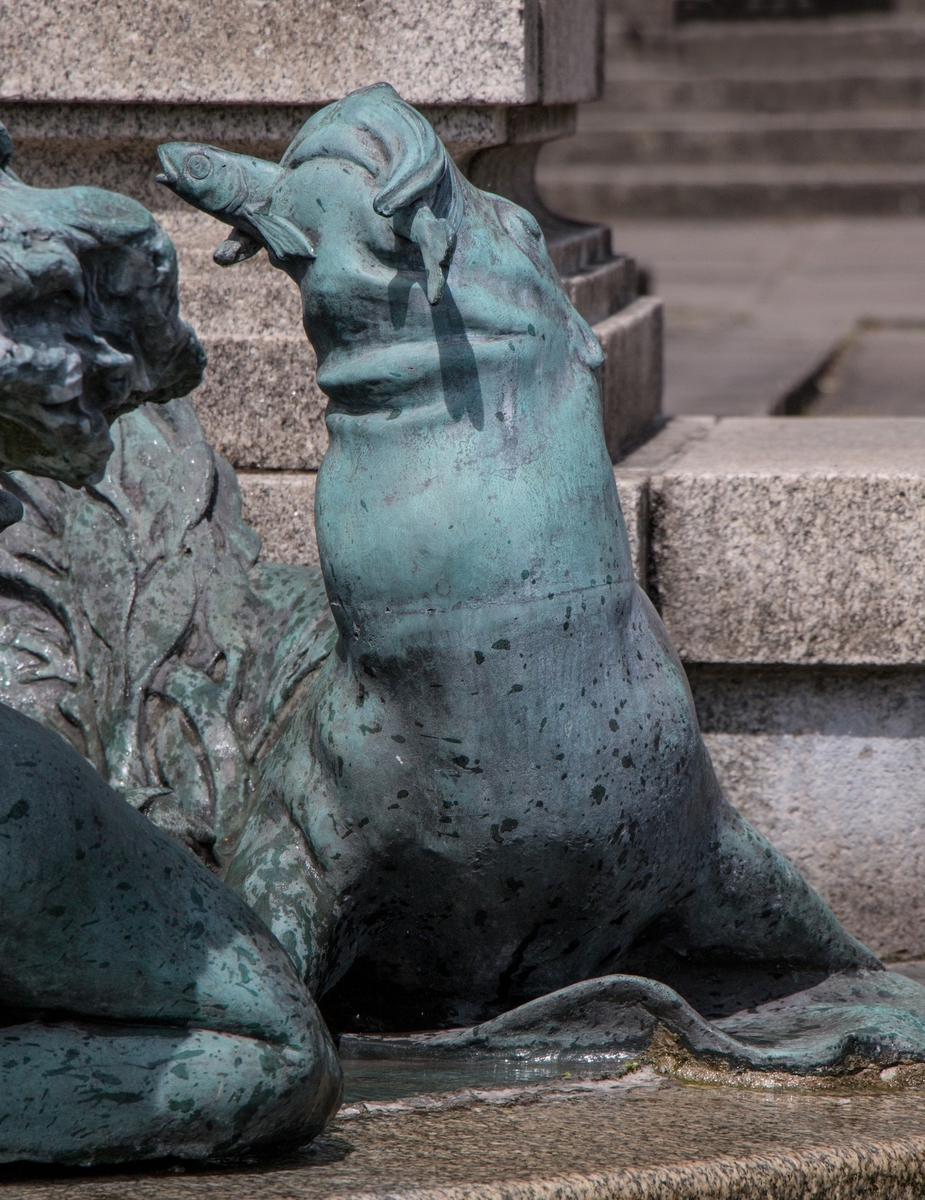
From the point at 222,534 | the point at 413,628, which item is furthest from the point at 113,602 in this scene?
the point at 413,628

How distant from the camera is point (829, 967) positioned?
240 centimetres

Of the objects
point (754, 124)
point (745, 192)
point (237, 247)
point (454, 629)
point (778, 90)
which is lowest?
point (745, 192)

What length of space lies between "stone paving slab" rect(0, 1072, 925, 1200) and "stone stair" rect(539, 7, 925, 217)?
9448 millimetres

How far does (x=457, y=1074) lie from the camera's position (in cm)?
214

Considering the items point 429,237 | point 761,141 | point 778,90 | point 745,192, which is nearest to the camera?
point 429,237

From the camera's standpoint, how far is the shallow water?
2090 millimetres

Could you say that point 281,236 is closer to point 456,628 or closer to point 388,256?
point 388,256

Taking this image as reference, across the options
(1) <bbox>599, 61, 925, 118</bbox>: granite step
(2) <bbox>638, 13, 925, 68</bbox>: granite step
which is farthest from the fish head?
(2) <bbox>638, 13, 925, 68</bbox>: granite step

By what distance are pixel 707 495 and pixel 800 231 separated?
866 centimetres

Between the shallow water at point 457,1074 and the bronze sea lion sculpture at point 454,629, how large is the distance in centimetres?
4

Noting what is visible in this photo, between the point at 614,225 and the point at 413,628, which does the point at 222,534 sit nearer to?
the point at 413,628

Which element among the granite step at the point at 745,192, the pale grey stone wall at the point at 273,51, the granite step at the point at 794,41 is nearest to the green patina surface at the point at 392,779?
the pale grey stone wall at the point at 273,51

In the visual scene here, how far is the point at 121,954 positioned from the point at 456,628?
19.8 inches

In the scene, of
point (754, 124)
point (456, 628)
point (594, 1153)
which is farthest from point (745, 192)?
point (594, 1153)
